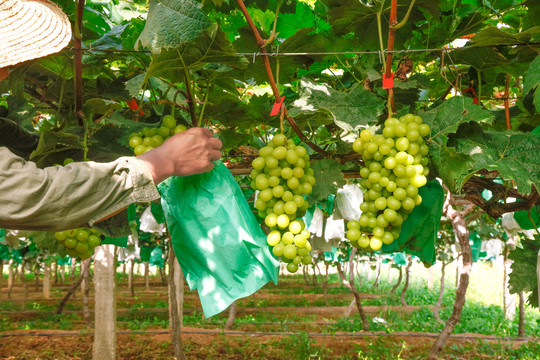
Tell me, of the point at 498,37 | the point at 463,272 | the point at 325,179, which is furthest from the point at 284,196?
the point at 463,272

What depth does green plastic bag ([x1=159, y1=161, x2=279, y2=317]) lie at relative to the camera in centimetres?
156

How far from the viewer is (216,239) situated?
1.60 m

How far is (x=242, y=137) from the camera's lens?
231 centimetres

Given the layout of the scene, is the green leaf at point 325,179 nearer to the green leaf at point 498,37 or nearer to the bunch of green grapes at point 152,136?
the bunch of green grapes at point 152,136

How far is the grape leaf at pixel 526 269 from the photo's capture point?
205 centimetres

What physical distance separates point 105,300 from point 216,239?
12.4 feet

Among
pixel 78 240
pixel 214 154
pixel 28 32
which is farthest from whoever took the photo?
pixel 78 240

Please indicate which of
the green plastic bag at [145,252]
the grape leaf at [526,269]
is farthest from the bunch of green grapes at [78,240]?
the green plastic bag at [145,252]

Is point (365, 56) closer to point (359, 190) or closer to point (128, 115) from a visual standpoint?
point (128, 115)

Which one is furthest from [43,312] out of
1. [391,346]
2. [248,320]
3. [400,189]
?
[400,189]

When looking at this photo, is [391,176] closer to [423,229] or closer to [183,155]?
[423,229]

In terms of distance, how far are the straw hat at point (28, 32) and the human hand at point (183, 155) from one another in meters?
0.44

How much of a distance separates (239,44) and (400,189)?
2.70 ft

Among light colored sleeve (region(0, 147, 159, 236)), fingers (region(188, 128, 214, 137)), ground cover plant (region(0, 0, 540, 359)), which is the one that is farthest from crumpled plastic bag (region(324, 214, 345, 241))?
light colored sleeve (region(0, 147, 159, 236))
